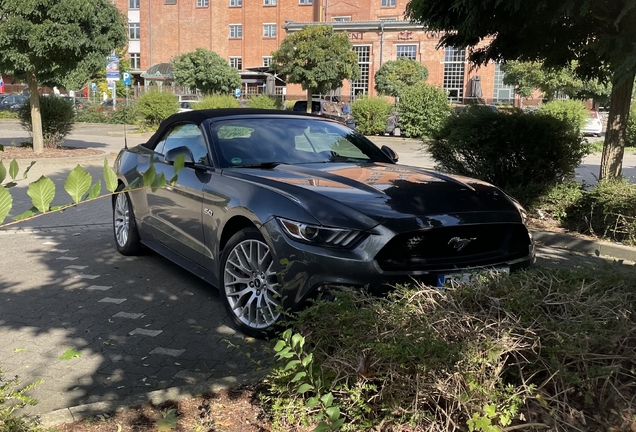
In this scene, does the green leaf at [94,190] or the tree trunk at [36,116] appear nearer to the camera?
the green leaf at [94,190]

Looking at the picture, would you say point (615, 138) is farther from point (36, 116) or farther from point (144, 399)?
point (36, 116)

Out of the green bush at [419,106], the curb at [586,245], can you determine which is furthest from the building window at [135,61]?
the curb at [586,245]

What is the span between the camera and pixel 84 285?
18.1 ft

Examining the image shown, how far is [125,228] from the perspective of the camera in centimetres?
647

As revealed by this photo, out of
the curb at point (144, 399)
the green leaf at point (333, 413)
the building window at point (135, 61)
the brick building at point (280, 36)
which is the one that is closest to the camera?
the green leaf at point (333, 413)

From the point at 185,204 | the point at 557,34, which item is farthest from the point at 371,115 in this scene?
the point at 185,204

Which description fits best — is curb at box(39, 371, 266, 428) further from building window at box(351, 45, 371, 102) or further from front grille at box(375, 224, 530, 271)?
building window at box(351, 45, 371, 102)

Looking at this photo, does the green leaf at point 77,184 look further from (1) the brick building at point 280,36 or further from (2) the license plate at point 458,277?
(1) the brick building at point 280,36

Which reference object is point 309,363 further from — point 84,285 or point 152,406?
point 84,285

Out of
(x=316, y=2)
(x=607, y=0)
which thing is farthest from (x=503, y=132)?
(x=316, y=2)

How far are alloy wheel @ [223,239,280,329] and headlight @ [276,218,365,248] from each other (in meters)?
0.31

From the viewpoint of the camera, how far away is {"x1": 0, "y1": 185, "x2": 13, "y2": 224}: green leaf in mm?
1754

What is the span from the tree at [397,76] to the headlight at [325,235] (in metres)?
46.7

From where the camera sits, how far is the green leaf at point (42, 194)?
1813mm
